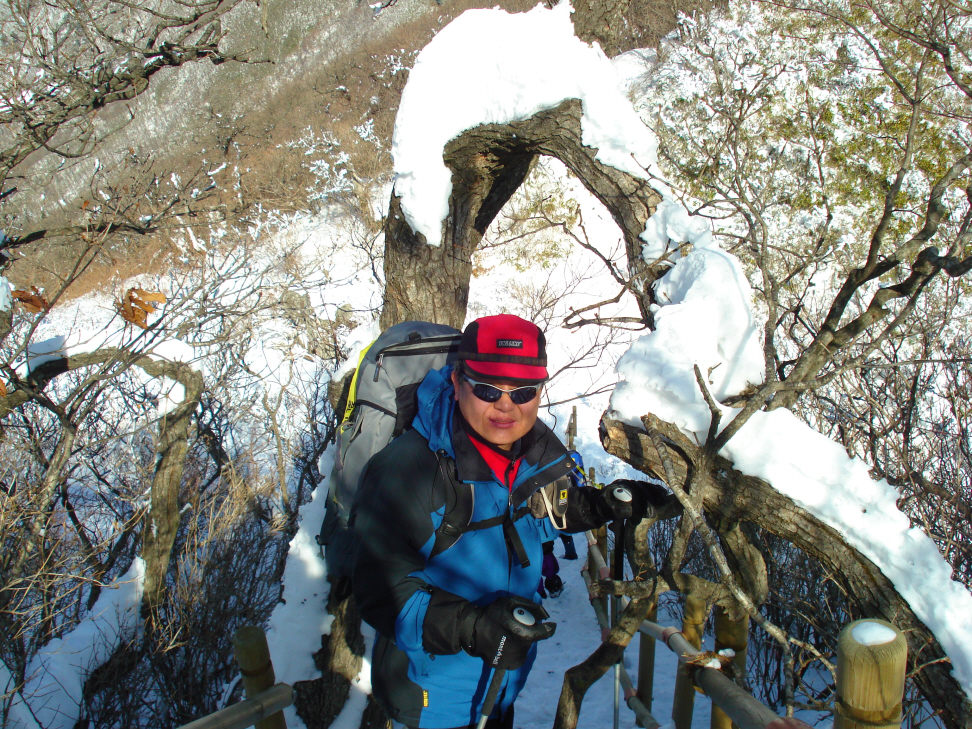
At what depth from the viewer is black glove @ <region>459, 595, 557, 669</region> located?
1326 millimetres

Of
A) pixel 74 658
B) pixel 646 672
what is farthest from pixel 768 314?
pixel 74 658

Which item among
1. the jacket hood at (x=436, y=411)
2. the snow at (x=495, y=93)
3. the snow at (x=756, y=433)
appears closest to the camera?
the snow at (x=756, y=433)

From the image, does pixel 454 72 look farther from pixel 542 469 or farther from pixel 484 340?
pixel 542 469

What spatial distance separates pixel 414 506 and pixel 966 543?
4517 mm

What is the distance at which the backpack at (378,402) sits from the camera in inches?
73.5

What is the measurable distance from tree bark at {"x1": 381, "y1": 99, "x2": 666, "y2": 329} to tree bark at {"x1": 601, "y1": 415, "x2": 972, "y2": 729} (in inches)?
29.7

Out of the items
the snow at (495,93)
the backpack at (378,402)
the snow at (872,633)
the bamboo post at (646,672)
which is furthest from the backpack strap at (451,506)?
the bamboo post at (646,672)

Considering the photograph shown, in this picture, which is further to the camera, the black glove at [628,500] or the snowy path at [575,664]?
the snowy path at [575,664]

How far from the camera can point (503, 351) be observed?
161 cm

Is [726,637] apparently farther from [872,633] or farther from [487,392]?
[487,392]

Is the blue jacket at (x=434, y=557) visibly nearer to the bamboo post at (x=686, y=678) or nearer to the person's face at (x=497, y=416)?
the person's face at (x=497, y=416)

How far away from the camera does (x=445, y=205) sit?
9.17ft

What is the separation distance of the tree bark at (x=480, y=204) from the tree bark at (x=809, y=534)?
2.48ft

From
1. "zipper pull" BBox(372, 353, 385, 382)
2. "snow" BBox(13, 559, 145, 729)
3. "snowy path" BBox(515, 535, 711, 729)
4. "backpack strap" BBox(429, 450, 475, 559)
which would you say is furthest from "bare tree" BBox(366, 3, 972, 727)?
"snow" BBox(13, 559, 145, 729)
